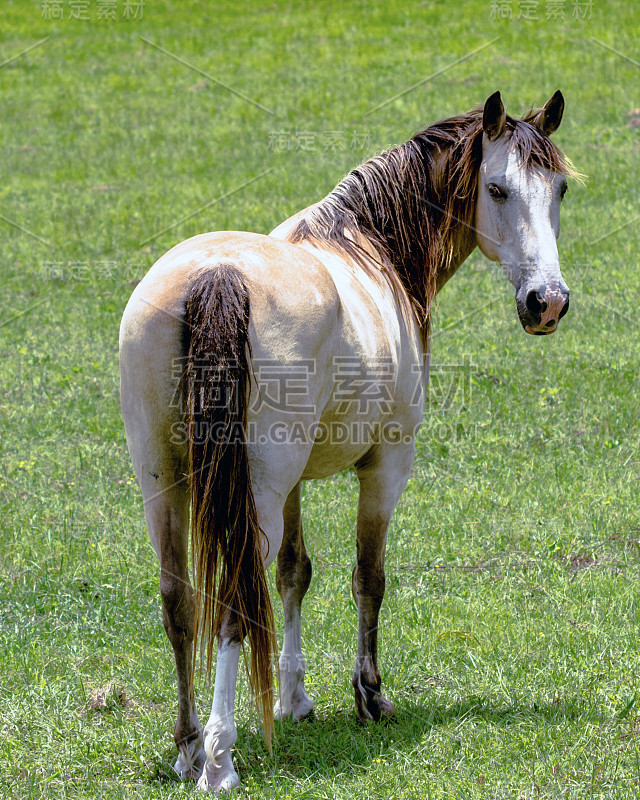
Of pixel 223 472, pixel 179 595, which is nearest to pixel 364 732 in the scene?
Result: pixel 179 595

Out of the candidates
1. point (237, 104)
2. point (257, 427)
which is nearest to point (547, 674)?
point (257, 427)

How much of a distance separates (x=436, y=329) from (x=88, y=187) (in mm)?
6894

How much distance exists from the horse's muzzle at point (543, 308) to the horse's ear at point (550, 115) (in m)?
0.81

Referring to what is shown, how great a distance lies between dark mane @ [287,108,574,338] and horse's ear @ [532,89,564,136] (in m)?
0.04

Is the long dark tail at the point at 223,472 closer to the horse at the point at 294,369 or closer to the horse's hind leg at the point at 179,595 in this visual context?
the horse at the point at 294,369

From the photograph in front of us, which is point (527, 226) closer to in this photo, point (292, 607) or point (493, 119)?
point (493, 119)

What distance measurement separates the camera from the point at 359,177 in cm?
397

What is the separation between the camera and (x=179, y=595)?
3.14 metres

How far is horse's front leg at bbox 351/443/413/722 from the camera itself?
3750mm

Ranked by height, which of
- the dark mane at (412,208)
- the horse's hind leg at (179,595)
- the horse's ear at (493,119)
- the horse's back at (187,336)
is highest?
the horse's ear at (493,119)

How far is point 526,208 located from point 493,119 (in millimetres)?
407

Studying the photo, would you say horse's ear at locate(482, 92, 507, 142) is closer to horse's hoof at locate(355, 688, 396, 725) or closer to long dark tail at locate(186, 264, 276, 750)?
long dark tail at locate(186, 264, 276, 750)

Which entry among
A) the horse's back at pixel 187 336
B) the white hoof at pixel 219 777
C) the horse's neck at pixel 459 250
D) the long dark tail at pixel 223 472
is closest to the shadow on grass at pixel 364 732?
the white hoof at pixel 219 777

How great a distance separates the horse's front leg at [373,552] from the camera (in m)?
3.75
